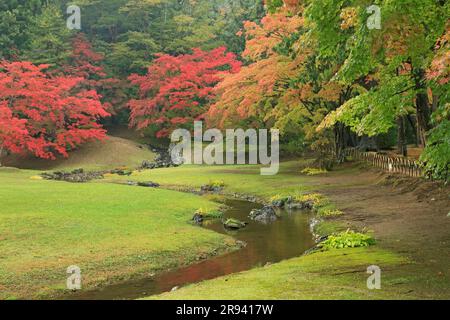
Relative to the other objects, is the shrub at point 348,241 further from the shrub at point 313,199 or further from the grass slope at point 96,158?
the grass slope at point 96,158

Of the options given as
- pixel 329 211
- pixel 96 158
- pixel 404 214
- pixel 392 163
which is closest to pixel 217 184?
pixel 392 163

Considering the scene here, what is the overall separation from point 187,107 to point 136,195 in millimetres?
32539

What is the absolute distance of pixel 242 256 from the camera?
1628 centimetres

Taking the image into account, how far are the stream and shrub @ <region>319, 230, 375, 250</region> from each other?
1179 mm

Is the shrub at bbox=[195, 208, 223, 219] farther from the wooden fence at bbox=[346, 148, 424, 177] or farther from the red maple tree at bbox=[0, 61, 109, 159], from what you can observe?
the red maple tree at bbox=[0, 61, 109, 159]

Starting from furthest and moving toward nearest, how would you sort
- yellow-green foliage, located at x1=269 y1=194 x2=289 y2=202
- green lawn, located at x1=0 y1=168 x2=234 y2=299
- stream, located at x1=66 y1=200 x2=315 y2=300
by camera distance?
yellow-green foliage, located at x1=269 y1=194 x2=289 y2=202
green lawn, located at x1=0 y1=168 x2=234 y2=299
stream, located at x1=66 y1=200 x2=315 y2=300

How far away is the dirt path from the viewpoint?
493 inches

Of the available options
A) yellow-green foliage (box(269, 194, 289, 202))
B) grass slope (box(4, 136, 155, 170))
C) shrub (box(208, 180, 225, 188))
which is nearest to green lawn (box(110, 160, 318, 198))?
shrub (box(208, 180, 225, 188))

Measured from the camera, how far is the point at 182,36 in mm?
72125

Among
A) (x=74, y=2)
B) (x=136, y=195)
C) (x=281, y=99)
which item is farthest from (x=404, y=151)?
(x=74, y=2)

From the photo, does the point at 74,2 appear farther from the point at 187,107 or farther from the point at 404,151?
the point at 404,151

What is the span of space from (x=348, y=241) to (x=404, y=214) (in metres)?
5.38

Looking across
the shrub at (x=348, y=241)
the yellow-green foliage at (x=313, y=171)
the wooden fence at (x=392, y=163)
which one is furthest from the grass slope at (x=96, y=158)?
the shrub at (x=348, y=241)

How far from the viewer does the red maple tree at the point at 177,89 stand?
188 ft
